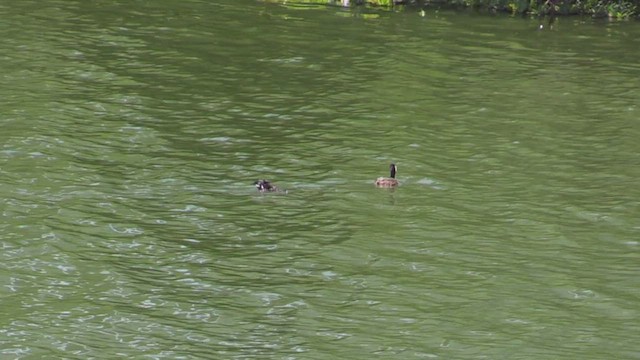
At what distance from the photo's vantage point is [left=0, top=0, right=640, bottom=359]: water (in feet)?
45.1

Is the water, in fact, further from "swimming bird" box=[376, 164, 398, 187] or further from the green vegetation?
the green vegetation

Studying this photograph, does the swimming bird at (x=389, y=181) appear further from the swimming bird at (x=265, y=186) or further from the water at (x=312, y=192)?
the swimming bird at (x=265, y=186)

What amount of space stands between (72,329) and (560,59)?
16.9 m

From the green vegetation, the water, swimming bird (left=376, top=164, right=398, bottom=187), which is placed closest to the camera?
the water

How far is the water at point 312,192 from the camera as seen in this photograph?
541 inches

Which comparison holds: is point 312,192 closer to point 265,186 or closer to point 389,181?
point 265,186

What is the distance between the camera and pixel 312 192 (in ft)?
60.0

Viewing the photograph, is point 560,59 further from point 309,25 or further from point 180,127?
point 180,127

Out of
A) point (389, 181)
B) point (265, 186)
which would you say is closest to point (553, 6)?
point (389, 181)

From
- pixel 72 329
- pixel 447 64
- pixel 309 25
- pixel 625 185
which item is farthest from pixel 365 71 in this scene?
pixel 72 329

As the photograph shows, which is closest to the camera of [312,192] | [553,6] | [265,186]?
[265,186]

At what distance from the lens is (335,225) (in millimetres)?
16906

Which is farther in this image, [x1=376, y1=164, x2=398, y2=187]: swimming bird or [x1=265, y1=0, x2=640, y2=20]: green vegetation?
[x1=265, y1=0, x2=640, y2=20]: green vegetation

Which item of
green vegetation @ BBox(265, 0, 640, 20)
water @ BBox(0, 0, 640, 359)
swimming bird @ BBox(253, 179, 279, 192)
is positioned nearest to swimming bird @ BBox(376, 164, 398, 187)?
water @ BBox(0, 0, 640, 359)
